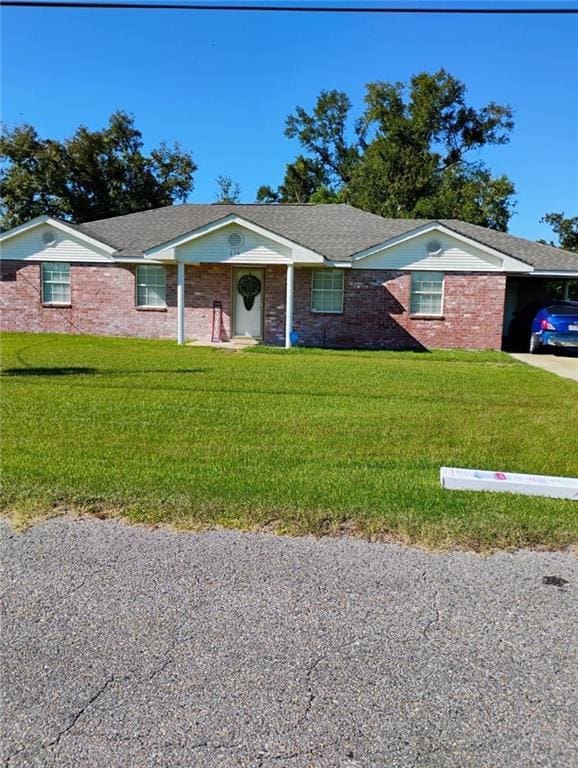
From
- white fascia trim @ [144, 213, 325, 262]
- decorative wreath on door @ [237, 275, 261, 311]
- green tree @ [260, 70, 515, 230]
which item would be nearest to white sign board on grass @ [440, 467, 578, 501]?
white fascia trim @ [144, 213, 325, 262]

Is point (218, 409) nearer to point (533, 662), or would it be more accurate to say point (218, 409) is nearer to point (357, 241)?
point (533, 662)

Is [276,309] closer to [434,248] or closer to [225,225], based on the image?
[225,225]

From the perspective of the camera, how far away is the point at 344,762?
202 centimetres

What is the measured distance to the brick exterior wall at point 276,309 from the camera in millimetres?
18078

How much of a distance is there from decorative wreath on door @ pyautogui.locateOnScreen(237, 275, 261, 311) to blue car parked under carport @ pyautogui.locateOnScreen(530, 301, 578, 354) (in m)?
8.77

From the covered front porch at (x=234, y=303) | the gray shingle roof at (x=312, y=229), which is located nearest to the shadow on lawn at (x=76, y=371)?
the covered front porch at (x=234, y=303)

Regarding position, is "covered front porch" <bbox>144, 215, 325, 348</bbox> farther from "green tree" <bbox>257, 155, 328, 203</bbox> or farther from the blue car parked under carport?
"green tree" <bbox>257, 155, 328, 203</bbox>

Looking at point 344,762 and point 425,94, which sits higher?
point 425,94

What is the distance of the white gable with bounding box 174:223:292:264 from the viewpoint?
17.5 metres

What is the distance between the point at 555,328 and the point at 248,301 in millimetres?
9438

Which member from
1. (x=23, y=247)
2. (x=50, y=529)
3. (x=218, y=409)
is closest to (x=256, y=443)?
(x=218, y=409)

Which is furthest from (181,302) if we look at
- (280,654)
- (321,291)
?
(280,654)

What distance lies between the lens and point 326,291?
60.9 ft

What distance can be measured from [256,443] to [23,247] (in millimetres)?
16634
